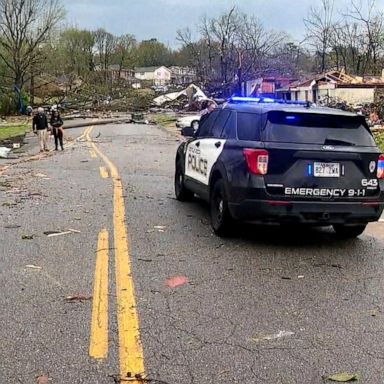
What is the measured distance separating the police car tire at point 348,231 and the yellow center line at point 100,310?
3066 mm

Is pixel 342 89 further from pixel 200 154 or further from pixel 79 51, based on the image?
pixel 79 51

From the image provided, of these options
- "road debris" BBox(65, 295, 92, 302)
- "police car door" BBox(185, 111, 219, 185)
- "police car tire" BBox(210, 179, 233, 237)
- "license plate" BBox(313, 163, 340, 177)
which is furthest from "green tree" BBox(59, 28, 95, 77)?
"road debris" BBox(65, 295, 92, 302)

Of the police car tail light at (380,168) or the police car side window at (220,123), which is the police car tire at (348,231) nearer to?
the police car tail light at (380,168)

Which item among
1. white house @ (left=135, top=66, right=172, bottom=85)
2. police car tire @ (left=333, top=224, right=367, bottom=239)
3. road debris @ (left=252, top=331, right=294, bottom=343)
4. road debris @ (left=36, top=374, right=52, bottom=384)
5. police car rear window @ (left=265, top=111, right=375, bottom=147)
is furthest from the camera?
white house @ (left=135, top=66, right=172, bottom=85)

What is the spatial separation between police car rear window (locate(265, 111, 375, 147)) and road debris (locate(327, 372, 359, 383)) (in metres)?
3.73

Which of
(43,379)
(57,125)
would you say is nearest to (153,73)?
(57,125)

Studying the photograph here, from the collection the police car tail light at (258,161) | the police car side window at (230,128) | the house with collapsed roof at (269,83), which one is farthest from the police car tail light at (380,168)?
the house with collapsed roof at (269,83)

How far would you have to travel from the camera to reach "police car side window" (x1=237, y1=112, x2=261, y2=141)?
726cm

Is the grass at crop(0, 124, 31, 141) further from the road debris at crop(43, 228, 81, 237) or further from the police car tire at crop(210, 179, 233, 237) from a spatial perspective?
the police car tire at crop(210, 179, 233, 237)

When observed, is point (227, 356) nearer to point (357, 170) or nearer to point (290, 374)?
point (290, 374)

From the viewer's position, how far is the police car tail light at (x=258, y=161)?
6930 millimetres

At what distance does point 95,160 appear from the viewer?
63.0ft

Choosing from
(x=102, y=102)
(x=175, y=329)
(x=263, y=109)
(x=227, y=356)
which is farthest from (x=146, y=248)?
(x=102, y=102)

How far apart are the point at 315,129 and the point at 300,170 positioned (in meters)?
0.60
